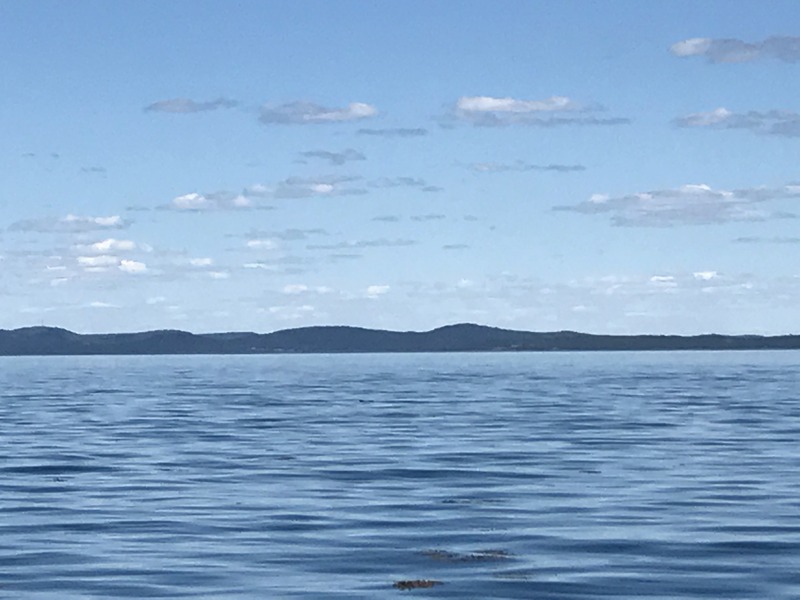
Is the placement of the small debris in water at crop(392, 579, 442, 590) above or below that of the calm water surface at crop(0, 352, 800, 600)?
below

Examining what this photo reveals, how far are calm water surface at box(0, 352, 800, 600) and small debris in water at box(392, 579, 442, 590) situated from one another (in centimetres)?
15

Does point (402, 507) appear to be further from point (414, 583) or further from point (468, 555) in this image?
point (414, 583)

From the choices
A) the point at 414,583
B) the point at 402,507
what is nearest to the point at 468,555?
the point at 414,583

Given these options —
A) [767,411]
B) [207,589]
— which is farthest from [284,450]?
[767,411]

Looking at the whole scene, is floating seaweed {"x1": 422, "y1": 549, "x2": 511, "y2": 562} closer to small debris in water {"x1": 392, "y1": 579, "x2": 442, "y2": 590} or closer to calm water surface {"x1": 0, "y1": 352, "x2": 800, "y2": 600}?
calm water surface {"x1": 0, "y1": 352, "x2": 800, "y2": 600}

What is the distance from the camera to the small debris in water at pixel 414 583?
2050 centimetres

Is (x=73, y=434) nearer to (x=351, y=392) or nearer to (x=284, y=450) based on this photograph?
(x=284, y=450)

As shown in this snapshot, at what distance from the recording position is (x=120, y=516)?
28.4 meters

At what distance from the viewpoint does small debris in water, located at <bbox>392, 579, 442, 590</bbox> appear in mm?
20500

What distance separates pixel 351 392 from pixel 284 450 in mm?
48362

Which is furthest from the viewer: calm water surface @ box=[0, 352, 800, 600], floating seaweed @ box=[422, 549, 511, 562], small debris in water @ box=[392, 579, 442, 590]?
floating seaweed @ box=[422, 549, 511, 562]

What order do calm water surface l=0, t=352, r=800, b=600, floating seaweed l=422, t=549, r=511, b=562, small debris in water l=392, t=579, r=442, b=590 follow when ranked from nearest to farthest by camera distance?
small debris in water l=392, t=579, r=442, b=590 → calm water surface l=0, t=352, r=800, b=600 → floating seaweed l=422, t=549, r=511, b=562

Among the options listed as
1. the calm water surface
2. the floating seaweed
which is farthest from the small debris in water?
the floating seaweed

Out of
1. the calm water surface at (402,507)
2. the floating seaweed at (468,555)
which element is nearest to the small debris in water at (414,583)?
the calm water surface at (402,507)
